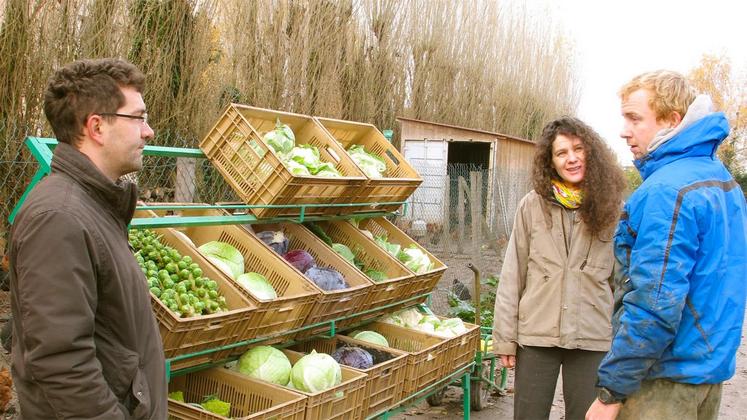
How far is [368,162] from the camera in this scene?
5238 mm

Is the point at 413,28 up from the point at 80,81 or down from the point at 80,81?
up

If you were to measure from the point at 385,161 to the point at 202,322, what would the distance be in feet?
9.12

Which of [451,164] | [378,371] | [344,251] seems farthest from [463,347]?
[451,164]

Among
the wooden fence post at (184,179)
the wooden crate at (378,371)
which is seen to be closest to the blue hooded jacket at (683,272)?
the wooden crate at (378,371)

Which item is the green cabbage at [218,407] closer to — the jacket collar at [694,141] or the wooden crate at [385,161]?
the wooden crate at [385,161]

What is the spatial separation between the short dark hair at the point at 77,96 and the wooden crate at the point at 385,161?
2673mm

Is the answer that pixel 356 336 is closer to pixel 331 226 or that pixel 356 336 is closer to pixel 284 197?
pixel 331 226

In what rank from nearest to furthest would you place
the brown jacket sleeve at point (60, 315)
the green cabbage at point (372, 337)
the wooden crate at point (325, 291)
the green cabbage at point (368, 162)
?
the brown jacket sleeve at point (60, 315), the wooden crate at point (325, 291), the green cabbage at point (372, 337), the green cabbage at point (368, 162)

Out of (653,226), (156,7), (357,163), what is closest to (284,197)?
(357,163)

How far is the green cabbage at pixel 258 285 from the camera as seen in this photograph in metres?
3.84

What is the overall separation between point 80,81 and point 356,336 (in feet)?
10.4

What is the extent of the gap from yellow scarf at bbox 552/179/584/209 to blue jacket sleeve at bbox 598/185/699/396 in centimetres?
124

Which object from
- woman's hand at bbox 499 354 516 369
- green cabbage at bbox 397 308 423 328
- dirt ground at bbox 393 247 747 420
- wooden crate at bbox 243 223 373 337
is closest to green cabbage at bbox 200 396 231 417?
wooden crate at bbox 243 223 373 337

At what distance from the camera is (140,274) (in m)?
2.32
